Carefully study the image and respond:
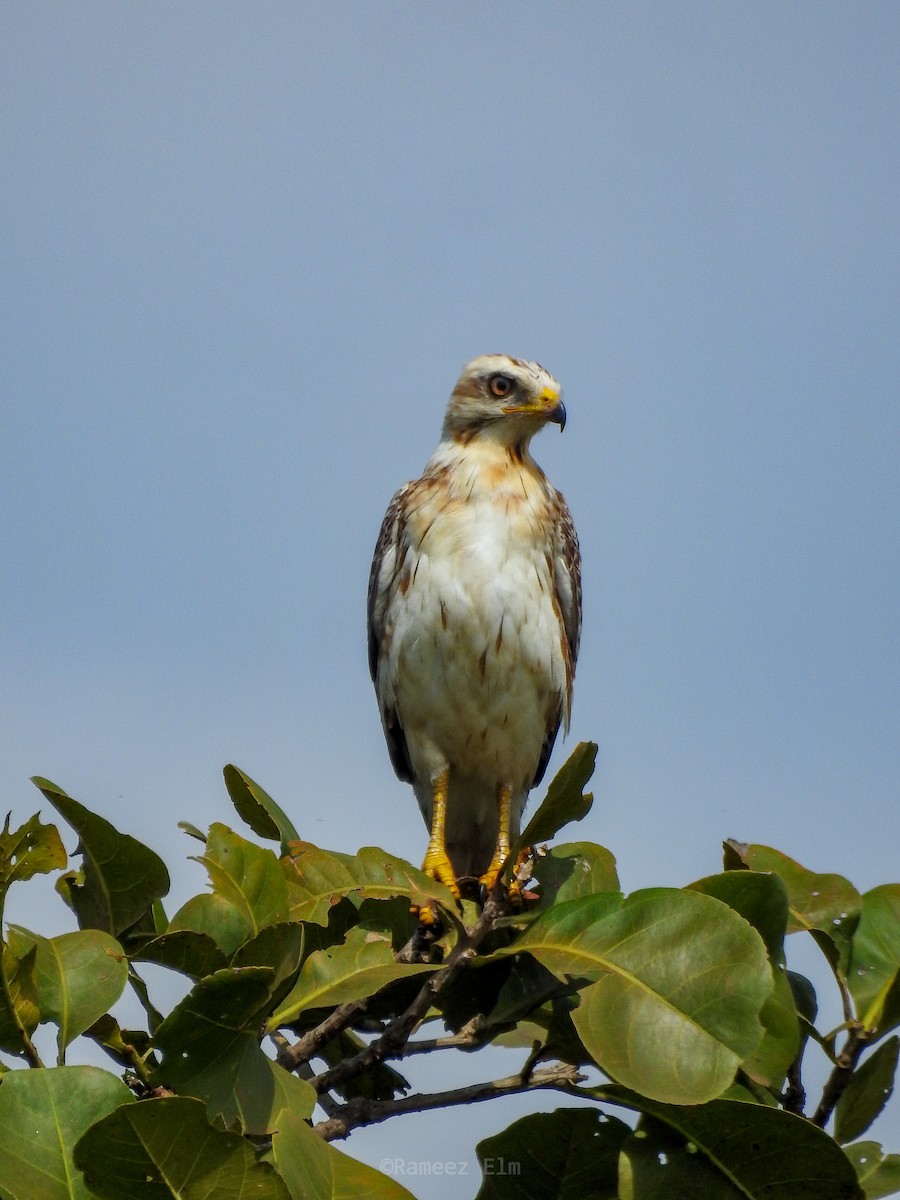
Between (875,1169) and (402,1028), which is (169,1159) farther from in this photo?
(875,1169)

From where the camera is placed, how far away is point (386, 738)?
7141 millimetres

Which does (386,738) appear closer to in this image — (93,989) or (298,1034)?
(298,1034)

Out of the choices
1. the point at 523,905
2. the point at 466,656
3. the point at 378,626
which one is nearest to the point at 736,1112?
the point at 523,905

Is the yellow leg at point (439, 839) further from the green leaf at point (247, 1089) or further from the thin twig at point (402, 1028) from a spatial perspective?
the green leaf at point (247, 1089)

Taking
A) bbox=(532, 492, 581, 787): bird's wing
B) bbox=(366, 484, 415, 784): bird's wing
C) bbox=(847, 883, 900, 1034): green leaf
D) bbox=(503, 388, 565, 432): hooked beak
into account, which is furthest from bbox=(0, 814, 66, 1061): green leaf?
bbox=(503, 388, 565, 432): hooked beak

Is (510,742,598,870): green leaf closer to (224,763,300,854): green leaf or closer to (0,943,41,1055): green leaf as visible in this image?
(224,763,300,854): green leaf

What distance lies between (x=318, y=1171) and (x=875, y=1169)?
→ 4.65 feet

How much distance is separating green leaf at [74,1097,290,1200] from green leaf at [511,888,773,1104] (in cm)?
79

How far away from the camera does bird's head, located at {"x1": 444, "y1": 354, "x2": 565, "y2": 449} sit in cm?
724

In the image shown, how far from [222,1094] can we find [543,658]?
12.6 ft

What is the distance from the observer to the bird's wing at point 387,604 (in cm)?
681

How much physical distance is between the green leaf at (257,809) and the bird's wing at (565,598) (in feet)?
9.18

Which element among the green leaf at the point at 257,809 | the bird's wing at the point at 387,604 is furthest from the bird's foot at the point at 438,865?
the green leaf at the point at 257,809

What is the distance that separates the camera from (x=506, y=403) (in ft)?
24.1
